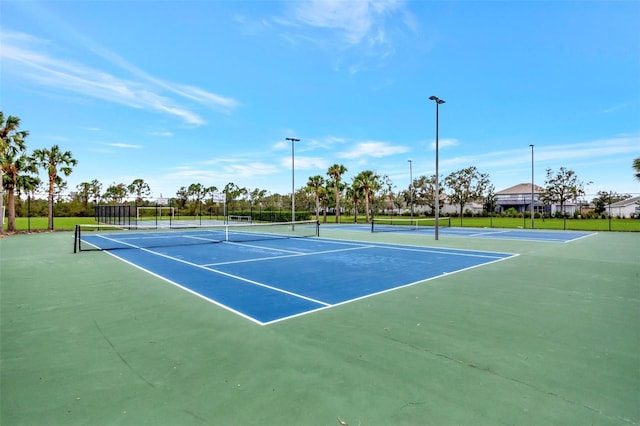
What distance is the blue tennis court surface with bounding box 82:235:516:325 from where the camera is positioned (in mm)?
5773

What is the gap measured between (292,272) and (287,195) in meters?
68.1

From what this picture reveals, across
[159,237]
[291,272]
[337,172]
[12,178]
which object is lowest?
[159,237]

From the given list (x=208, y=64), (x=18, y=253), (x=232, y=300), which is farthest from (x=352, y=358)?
(x=208, y=64)

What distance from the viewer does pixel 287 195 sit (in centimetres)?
7606

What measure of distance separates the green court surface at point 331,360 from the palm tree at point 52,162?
2390 cm

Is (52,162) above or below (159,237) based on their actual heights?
above

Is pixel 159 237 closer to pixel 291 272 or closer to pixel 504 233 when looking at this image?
pixel 291 272

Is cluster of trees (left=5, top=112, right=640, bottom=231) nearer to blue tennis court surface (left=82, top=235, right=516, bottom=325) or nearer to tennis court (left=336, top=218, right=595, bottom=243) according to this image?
tennis court (left=336, top=218, right=595, bottom=243)

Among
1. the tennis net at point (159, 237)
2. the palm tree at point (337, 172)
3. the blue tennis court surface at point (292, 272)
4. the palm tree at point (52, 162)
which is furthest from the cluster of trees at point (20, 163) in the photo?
the palm tree at point (337, 172)

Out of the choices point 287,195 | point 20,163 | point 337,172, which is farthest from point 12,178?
point 287,195

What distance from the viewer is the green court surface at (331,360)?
247cm

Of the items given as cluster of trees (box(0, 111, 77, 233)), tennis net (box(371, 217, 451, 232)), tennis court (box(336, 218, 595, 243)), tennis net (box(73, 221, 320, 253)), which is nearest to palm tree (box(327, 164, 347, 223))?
tennis net (box(371, 217, 451, 232))

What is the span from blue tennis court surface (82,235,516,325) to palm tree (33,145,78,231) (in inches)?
682

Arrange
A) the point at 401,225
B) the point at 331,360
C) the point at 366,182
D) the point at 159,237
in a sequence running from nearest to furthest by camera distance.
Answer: the point at 331,360, the point at 159,237, the point at 401,225, the point at 366,182
